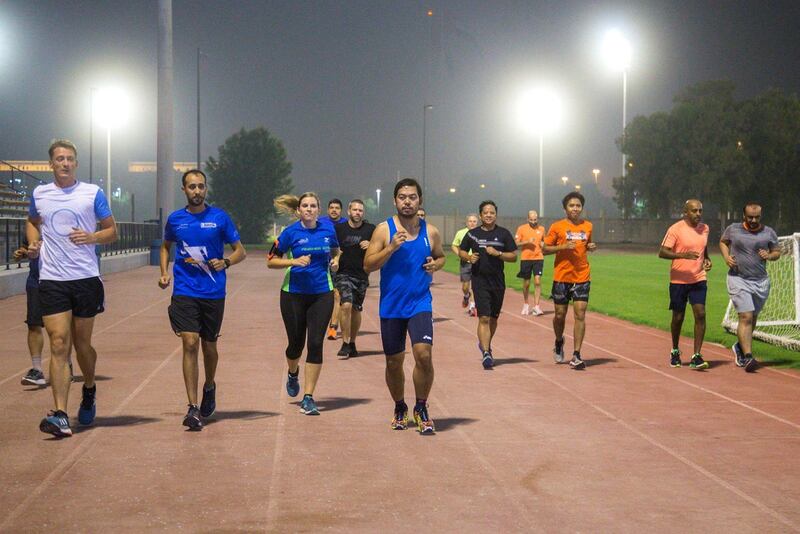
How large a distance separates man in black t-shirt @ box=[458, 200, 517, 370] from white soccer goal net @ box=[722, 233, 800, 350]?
4124 millimetres

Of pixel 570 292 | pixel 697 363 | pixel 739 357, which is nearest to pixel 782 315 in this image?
pixel 739 357

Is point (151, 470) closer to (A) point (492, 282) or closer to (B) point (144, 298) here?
(A) point (492, 282)

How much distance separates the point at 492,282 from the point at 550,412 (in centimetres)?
372

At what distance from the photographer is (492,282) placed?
1320 centimetres

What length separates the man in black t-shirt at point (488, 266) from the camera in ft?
42.6

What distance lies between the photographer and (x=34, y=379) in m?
→ 10.9

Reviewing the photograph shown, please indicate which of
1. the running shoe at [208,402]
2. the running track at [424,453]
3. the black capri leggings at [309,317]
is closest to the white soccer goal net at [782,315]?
the running track at [424,453]

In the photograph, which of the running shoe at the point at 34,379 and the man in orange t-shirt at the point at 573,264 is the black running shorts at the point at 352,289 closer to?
the man in orange t-shirt at the point at 573,264

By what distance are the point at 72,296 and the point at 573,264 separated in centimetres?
643

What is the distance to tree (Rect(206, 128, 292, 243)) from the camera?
105 m

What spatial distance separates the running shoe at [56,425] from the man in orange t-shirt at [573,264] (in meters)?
6.36

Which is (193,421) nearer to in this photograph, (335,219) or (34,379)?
(34,379)

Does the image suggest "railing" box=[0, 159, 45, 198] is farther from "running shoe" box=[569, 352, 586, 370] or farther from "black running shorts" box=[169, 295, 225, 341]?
"black running shorts" box=[169, 295, 225, 341]

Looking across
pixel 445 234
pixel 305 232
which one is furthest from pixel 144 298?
pixel 445 234
